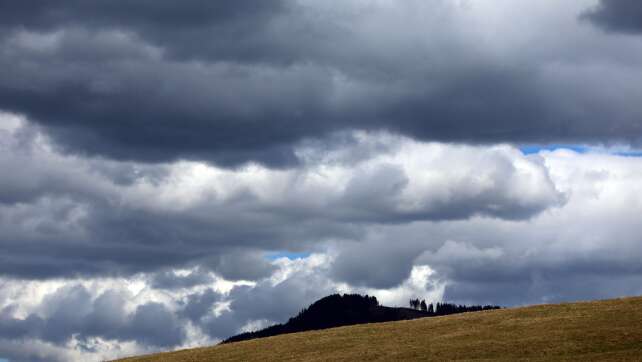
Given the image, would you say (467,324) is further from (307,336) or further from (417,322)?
(307,336)

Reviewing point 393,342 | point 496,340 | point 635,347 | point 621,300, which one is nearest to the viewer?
point 635,347

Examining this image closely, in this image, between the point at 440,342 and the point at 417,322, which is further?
the point at 417,322

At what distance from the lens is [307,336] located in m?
90.8

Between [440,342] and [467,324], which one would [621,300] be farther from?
[440,342]

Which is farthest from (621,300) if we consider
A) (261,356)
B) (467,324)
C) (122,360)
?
(122,360)

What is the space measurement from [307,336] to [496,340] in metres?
21.2

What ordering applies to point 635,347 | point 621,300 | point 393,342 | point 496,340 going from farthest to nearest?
point 621,300 → point 393,342 → point 496,340 → point 635,347

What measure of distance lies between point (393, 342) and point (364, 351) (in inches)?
146

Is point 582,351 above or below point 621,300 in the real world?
below

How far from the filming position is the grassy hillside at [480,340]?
233ft

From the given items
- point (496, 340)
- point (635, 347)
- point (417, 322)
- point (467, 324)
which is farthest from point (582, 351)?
point (417, 322)

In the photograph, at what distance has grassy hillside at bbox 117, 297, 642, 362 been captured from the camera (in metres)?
71.1

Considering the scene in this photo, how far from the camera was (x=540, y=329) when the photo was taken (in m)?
78.8

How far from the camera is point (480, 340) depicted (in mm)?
77625
